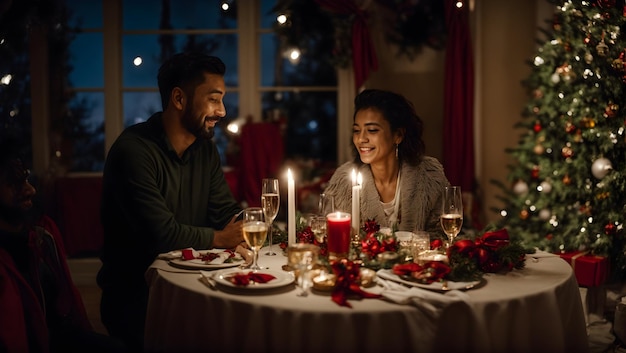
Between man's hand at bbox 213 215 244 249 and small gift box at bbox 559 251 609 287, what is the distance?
2.26 m

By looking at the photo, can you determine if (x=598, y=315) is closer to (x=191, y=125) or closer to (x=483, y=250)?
(x=483, y=250)

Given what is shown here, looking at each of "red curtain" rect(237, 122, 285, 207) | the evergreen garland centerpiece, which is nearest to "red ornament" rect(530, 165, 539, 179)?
"red curtain" rect(237, 122, 285, 207)

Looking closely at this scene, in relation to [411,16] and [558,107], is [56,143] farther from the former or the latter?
[558,107]

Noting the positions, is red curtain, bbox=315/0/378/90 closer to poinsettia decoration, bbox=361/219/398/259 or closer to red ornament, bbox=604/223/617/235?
red ornament, bbox=604/223/617/235

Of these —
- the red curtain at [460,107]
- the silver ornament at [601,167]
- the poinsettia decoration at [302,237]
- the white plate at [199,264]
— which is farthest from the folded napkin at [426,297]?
the red curtain at [460,107]

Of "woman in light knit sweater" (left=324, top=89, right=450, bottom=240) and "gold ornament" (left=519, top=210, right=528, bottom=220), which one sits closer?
"woman in light knit sweater" (left=324, top=89, right=450, bottom=240)

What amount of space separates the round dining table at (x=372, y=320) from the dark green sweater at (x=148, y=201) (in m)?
0.51

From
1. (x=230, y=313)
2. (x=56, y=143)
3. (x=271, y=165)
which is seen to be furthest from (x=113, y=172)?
(x=56, y=143)

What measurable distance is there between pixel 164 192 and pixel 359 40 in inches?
107

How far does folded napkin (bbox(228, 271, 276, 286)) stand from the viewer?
1.79m

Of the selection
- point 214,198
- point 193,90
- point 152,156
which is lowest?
point 214,198

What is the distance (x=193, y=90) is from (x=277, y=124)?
2.38 meters

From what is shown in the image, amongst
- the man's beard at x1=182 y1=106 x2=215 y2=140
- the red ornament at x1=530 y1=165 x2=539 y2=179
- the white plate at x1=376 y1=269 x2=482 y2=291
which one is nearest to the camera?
the white plate at x1=376 y1=269 x2=482 y2=291

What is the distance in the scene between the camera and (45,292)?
234cm
